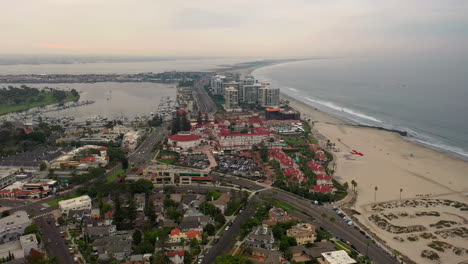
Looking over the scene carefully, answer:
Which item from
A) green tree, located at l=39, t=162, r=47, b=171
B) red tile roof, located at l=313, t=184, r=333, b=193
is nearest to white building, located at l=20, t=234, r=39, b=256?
green tree, located at l=39, t=162, r=47, b=171

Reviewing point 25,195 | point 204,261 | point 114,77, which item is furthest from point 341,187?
point 114,77

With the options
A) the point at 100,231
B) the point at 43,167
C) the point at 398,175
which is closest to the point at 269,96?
the point at 398,175

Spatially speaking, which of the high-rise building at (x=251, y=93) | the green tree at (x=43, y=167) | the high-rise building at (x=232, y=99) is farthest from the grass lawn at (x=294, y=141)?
the high-rise building at (x=251, y=93)

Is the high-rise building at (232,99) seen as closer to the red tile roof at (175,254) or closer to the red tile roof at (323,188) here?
the red tile roof at (323,188)

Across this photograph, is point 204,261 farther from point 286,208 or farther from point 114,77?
point 114,77

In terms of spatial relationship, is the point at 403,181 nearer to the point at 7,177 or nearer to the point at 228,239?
the point at 228,239

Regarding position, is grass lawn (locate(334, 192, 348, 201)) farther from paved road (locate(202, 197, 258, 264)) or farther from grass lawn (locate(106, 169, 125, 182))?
grass lawn (locate(106, 169, 125, 182))
